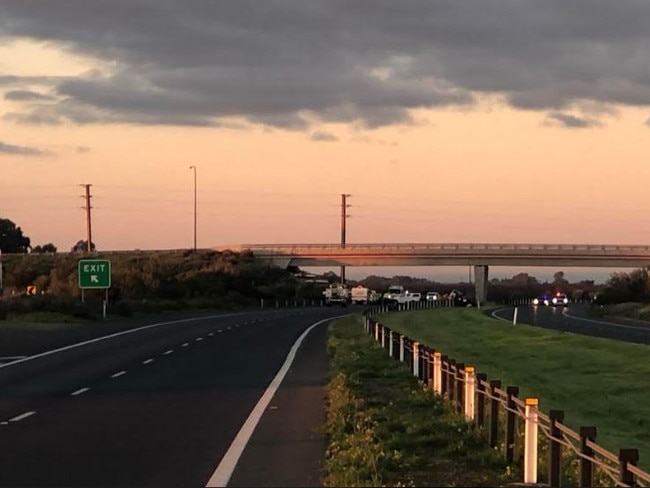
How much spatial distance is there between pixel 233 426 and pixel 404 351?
12348mm

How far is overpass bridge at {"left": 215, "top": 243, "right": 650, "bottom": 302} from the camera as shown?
110812 millimetres

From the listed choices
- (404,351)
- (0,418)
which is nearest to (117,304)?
(404,351)

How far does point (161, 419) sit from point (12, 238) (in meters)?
168

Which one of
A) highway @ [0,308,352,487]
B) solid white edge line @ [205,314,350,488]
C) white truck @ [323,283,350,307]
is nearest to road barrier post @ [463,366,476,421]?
highway @ [0,308,352,487]

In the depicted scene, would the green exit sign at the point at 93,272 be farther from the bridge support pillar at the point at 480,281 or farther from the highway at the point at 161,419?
the bridge support pillar at the point at 480,281

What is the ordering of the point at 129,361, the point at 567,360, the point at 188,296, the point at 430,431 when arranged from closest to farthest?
the point at 430,431 → the point at 129,361 → the point at 567,360 → the point at 188,296

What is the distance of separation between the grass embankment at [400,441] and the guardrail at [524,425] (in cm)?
24

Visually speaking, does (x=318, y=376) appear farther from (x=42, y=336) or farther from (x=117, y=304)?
(x=117, y=304)

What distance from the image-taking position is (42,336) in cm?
4500

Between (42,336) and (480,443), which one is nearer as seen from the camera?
(480,443)

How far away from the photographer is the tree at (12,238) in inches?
6954

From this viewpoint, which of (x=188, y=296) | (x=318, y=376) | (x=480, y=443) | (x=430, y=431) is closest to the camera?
(x=480, y=443)

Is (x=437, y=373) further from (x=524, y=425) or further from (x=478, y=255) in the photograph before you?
(x=478, y=255)

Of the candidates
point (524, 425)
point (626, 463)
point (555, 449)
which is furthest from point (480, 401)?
point (626, 463)
